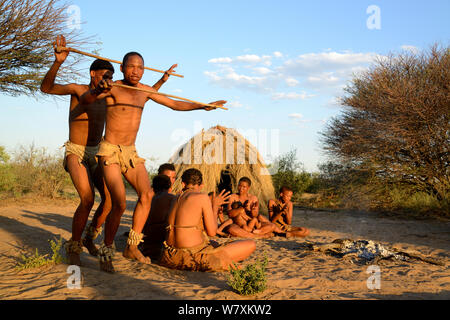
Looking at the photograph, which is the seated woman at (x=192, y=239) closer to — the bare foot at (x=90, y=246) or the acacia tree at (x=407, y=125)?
the bare foot at (x=90, y=246)

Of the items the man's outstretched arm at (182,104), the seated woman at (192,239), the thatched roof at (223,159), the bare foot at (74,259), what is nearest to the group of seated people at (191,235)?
the seated woman at (192,239)

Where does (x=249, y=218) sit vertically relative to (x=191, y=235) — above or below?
below

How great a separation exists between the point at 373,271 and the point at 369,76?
34.6 feet

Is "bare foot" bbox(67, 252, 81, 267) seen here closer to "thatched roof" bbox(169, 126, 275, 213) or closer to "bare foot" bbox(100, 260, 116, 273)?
"bare foot" bbox(100, 260, 116, 273)

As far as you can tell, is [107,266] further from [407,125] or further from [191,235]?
[407,125]

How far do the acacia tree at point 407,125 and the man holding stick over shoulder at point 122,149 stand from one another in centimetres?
974

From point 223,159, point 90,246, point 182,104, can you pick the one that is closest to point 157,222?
point 90,246

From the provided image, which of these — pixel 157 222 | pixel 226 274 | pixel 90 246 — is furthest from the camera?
pixel 157 222

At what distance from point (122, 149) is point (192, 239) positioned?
1.21m

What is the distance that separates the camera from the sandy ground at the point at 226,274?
3230 mm

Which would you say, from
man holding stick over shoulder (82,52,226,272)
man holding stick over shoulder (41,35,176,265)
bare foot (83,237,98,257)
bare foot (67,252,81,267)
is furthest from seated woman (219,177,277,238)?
bare foot (67,252,81,267)

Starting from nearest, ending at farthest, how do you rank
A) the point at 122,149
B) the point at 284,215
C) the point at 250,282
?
the point at 250,282, the point at 122,149, the point at 284,215

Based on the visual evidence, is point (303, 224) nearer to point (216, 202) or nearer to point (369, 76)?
point (216, 202)

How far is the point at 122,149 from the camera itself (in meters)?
4.09
